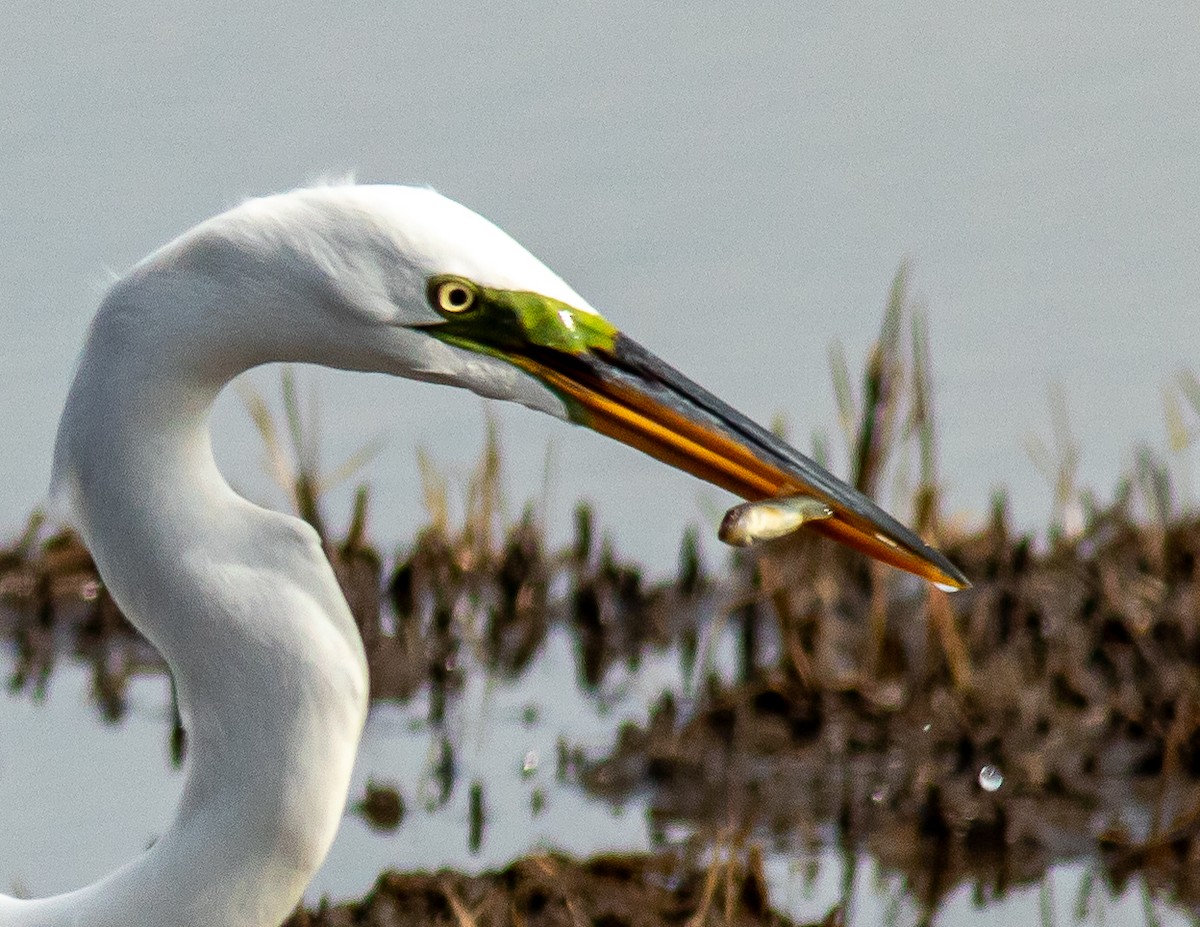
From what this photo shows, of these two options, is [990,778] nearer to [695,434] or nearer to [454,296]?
[695,434]

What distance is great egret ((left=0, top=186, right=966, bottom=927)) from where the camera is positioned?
2.90 meters

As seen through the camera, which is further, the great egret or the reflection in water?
the reflection in water

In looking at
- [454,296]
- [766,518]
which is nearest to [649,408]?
[766,518]

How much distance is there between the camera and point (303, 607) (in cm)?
297

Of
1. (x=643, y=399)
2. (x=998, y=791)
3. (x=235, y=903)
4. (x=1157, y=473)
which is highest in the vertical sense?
(x=1157, y=473)

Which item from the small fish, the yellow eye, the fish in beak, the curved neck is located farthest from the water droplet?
the yellow eye

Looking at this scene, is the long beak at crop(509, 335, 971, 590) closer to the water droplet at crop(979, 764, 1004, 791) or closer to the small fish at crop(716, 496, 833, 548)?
the small fish at crop(716, 496, 833, 548)

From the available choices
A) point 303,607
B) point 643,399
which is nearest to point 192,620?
point 303,607

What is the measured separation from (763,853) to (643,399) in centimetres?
202

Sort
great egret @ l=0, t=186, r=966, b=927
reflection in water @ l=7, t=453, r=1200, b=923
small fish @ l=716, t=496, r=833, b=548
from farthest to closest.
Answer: reflection in water @ l=7, t=453, r=1200, b=923 → small fish @ l=716, t=496, r=833, b=548 → great egret @ l=0, t=186, r=966, b=927

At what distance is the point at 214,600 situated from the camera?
2957mm

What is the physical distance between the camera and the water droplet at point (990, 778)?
5.11m

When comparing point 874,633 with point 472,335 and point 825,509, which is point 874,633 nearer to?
point 825,509

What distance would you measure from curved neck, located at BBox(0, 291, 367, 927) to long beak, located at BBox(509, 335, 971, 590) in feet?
1.36
